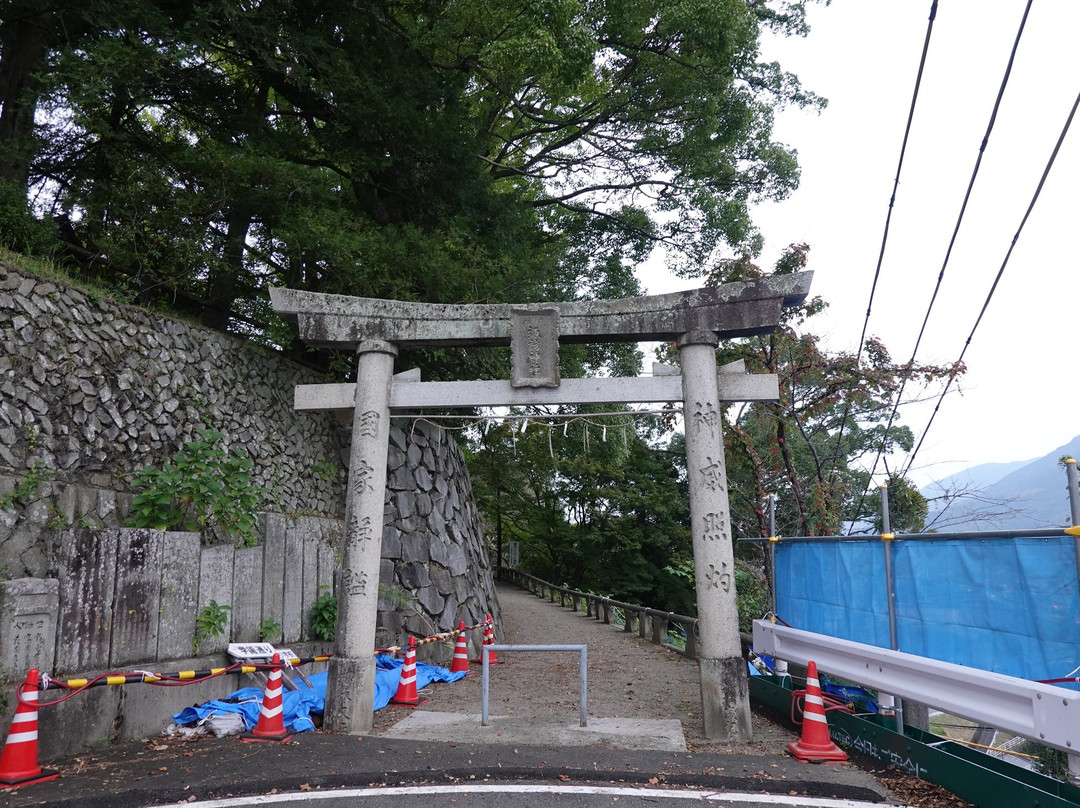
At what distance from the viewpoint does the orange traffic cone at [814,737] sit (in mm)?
5699

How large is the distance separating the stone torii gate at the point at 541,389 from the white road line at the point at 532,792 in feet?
6.13

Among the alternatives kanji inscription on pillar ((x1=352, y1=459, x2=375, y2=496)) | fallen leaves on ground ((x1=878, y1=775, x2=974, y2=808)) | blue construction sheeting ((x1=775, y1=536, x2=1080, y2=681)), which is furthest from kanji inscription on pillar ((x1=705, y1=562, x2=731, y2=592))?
kanji inscription on pillar ((x1=352, y1=459, x2=375, y2=496))

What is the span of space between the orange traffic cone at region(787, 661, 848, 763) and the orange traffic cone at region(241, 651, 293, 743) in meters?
4.57

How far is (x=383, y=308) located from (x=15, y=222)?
4689mm

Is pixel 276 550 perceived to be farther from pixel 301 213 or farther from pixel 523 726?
pixel 301 213

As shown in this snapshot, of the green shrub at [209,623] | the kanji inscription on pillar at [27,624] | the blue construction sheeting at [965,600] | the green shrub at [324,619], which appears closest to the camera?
the blue construction sheeting at [965,600]

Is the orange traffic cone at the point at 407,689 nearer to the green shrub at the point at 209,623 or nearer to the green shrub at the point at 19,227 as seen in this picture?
the green shrub at the point at 209,623

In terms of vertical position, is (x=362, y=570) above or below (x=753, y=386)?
below

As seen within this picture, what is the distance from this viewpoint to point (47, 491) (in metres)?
6.80

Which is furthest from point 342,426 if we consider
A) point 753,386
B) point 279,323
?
point 753,386

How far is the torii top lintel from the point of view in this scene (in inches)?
302

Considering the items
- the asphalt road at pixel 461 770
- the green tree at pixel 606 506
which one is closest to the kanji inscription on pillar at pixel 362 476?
the asphalt road at pixel 461 770

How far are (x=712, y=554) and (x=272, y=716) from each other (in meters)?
4.52

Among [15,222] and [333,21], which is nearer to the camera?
[15,222]
